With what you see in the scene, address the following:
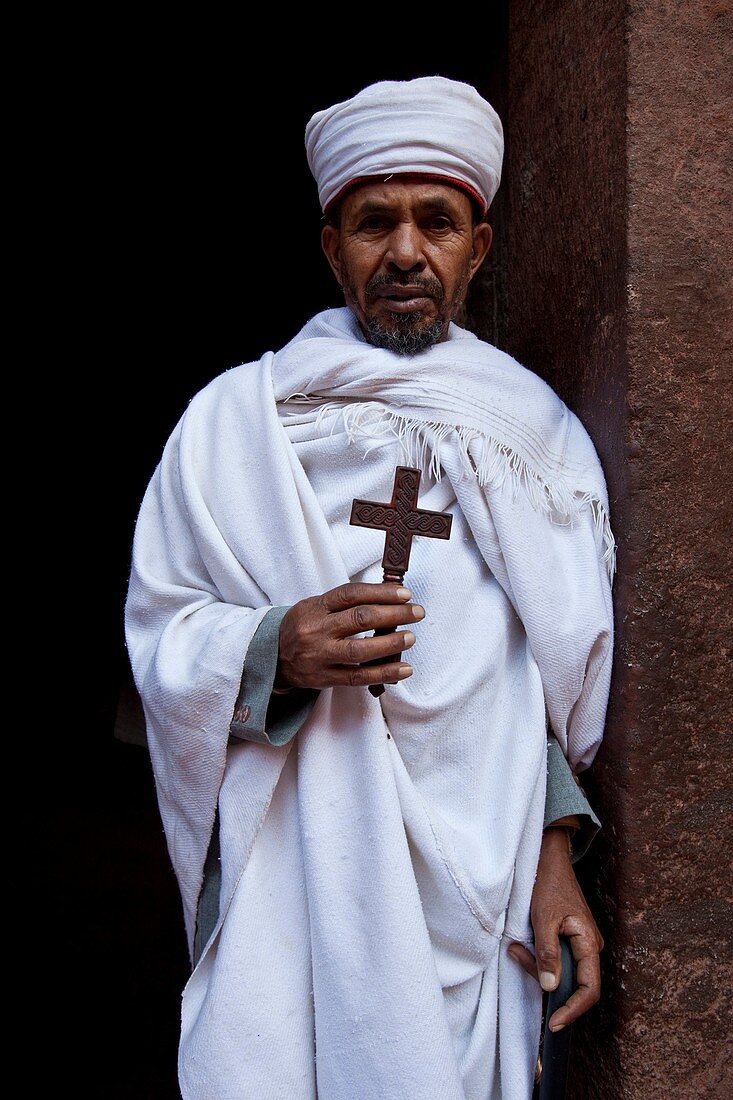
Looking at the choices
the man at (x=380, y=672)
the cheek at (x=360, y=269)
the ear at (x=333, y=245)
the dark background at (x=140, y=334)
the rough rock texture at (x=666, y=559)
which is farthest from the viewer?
the dark background at (x=140, y=334)

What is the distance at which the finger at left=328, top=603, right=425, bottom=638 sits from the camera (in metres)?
1.17

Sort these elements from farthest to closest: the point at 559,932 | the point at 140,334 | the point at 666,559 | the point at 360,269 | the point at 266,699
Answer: the point at 140,334
the point at 360,269
the point at 666,559
the point at 559,932
the point at 266,699

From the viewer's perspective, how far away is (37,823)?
4.31 metres

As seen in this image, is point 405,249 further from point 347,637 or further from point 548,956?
point 548,956

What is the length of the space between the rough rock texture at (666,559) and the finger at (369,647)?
489 mm

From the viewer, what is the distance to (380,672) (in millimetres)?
1216

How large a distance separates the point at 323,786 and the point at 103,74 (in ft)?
10.7

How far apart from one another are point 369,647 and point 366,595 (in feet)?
0.21

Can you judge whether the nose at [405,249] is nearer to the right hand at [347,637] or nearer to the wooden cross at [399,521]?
the wooden cross at [399,521]

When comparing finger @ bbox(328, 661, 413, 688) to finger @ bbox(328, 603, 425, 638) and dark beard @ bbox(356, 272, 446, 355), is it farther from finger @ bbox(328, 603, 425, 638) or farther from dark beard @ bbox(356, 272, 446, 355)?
dark beard @ bbox(356, 272, 446, 355)

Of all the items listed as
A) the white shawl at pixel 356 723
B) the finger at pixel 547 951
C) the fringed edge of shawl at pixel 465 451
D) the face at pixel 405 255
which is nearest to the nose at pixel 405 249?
the face at pixel 405 255

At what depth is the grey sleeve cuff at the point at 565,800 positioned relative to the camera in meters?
1.46

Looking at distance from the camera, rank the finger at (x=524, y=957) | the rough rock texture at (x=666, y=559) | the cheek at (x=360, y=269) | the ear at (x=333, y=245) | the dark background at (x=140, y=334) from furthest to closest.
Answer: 1. the dark background at (x=140, y=334)
2. the ear at (x=333, y=245)
3. the cheek at (x=360, y=269)
4. the rough rock texture at (x=666, y=559)
5. the finger at (x=524, y=957)

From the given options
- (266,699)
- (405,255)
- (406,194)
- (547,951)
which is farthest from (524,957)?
(406,194)
